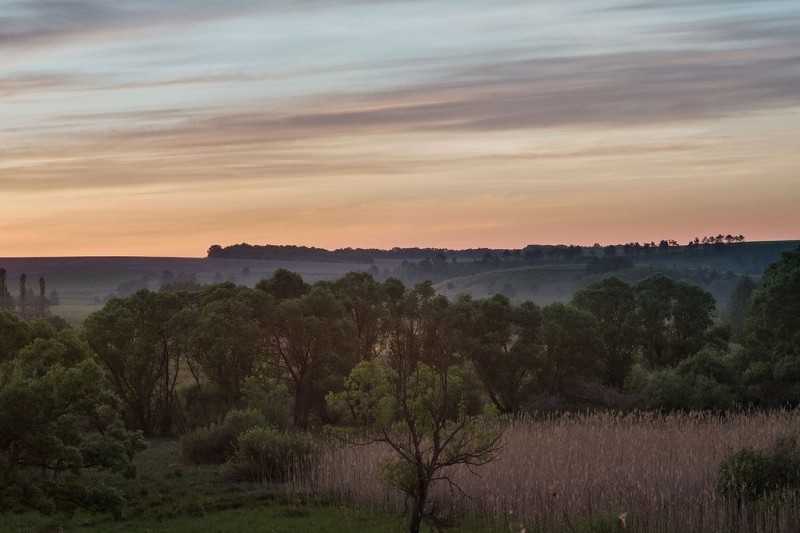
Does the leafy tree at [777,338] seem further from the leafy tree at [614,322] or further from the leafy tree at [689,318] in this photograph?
the leafy tree at [614,322]

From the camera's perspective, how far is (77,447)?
23688 millimetres

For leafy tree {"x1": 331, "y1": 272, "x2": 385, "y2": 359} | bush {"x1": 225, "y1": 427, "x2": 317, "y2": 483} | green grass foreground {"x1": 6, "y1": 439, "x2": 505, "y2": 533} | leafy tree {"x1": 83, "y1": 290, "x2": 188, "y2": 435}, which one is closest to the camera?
green grass foreground {"x1": 6, "y1": 439, "x2": 505, "y2": 533}

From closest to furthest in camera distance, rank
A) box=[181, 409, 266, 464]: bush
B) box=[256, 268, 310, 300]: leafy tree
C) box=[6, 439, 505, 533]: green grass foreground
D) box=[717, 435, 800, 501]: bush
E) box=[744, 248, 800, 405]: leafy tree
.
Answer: box=[717, 435, 800, 501]: bush < box=[6, 439, 505, 533]: green grass foreground < box=[181, 409, 266, 464]: bush < box=[744, 248, 800, 405]: leafy tree < box=[256, 268, 310, 300]: leafy tree

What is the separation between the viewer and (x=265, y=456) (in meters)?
33.1

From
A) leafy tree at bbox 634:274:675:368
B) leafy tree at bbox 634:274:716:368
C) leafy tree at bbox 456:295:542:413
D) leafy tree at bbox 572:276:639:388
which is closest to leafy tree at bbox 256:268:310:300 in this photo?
leafy tree at bbox 456:295:542:413

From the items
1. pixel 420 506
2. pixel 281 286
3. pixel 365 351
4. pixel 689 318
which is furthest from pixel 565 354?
pixel 420 506

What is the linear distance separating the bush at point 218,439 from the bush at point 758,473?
60.4ft

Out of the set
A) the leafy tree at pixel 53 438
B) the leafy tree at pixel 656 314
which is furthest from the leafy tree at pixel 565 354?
the leafy tree at pixel 53 438

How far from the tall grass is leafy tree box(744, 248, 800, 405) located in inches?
627

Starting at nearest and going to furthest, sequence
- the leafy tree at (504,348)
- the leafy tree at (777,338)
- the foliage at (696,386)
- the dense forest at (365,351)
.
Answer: the dense forest at (365,351), the foliage at (696,386), the leafy tree at (777,338), the leafy tree at (504,348)

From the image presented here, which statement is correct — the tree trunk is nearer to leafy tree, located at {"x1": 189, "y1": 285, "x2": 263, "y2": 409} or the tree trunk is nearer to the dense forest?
the dense forest

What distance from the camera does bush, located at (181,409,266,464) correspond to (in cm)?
3703

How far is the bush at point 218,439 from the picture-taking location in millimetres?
37031

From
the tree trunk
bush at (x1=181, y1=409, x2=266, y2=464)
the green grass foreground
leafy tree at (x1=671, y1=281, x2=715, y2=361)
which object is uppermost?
leafy tree at (x1=671, y1=281, x2=715, y2=361)
